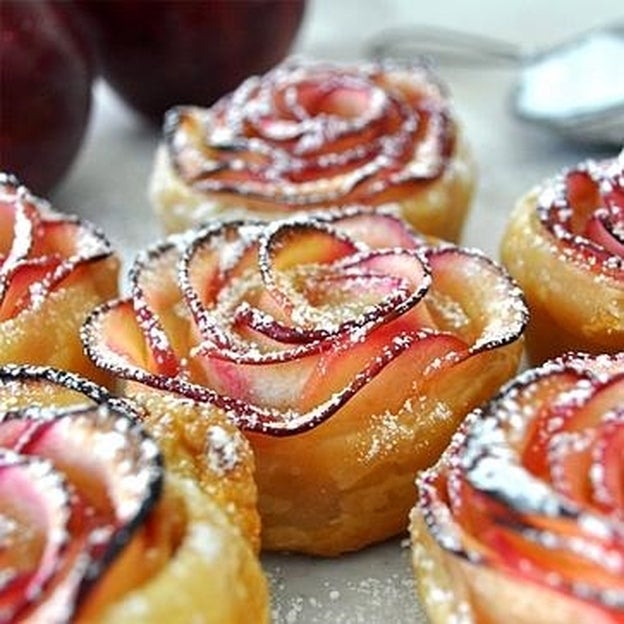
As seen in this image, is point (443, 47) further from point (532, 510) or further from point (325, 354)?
point (532, 510)

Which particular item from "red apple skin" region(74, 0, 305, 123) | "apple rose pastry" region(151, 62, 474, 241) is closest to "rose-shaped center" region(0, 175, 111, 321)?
"apple rose pastry" region(151, 62, 474, 241)

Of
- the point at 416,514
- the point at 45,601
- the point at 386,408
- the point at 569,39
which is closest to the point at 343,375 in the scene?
the point at 386,408

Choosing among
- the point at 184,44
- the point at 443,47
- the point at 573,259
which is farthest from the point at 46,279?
the point at 443,47

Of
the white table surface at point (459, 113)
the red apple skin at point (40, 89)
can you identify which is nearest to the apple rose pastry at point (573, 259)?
the white table surface at point (459, 113)

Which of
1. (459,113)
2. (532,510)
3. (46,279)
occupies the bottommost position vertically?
(459,113)

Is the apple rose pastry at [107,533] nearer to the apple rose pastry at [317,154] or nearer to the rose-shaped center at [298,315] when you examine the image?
the rose-shaped center at [298,315]

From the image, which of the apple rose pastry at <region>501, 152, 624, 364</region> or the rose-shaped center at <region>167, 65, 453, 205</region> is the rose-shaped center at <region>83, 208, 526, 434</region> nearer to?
the apple rose pastry at <region>501, 152, 624, 364</region>
